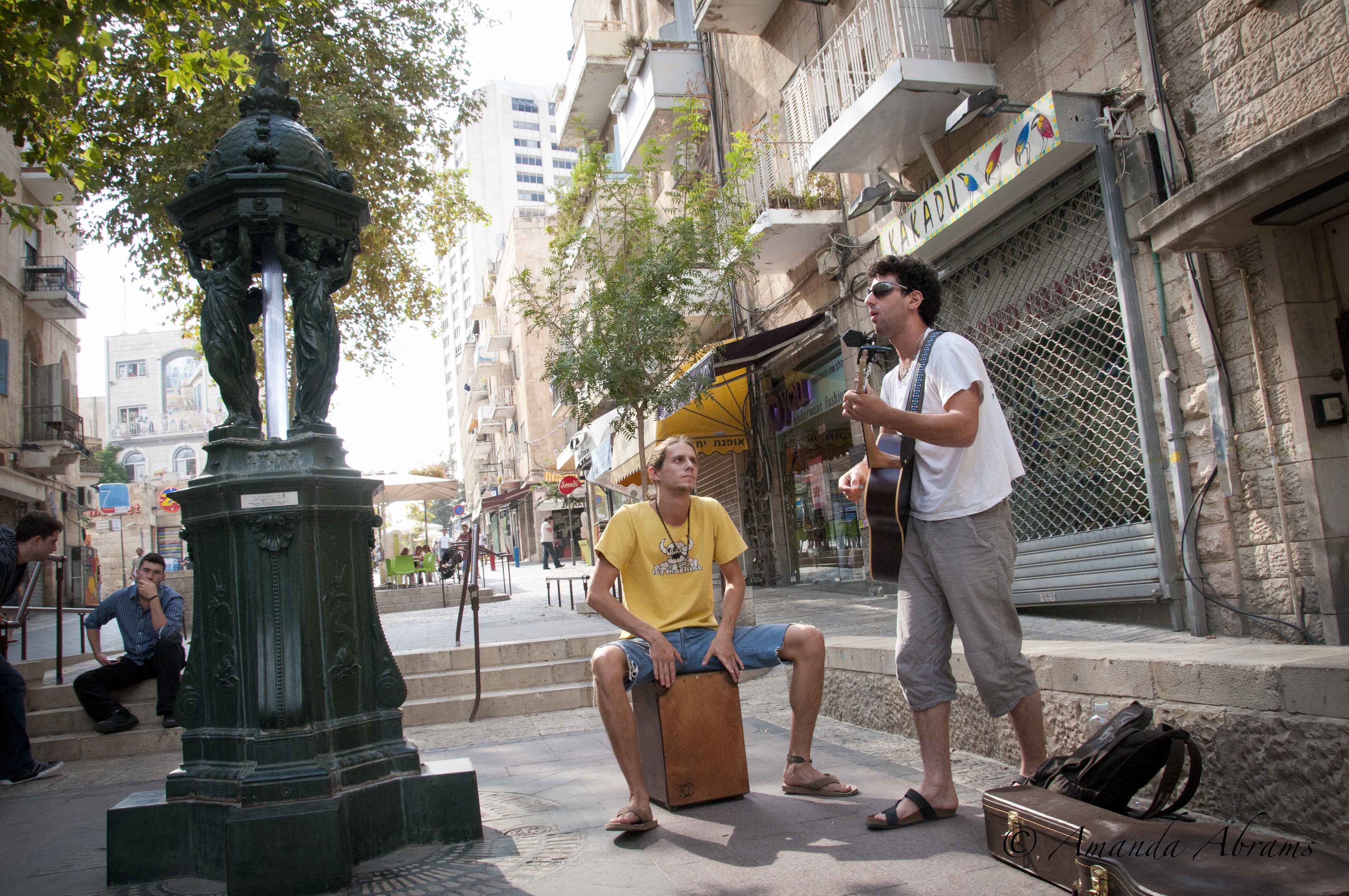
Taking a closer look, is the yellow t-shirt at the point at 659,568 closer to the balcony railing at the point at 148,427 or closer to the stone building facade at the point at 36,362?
the stone building facade at the point at 36,362

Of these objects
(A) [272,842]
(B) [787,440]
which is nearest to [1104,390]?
(A) [272,842]

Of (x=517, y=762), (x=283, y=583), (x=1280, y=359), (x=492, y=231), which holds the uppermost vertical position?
(x=492, y=231)

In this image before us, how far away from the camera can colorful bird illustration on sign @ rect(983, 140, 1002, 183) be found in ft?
26.1

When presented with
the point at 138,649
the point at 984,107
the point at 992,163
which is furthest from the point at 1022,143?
the point at 138,649

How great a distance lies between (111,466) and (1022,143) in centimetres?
9052

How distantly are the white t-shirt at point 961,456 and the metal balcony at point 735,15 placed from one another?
11.1m

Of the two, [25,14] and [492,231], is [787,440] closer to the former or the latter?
[25,14]

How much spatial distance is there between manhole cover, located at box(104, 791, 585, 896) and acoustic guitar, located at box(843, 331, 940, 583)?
1520 millimetres

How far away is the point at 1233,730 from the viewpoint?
296 cm

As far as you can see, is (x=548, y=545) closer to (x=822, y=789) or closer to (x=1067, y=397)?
(x=1067, y=397)

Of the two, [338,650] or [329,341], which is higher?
[329,341]

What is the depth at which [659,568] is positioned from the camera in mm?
3967

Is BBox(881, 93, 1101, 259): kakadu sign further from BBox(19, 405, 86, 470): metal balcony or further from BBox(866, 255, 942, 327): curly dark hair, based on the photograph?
BBox(19, 405, 86, 470): metal balcony

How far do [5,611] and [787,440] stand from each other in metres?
10.1
